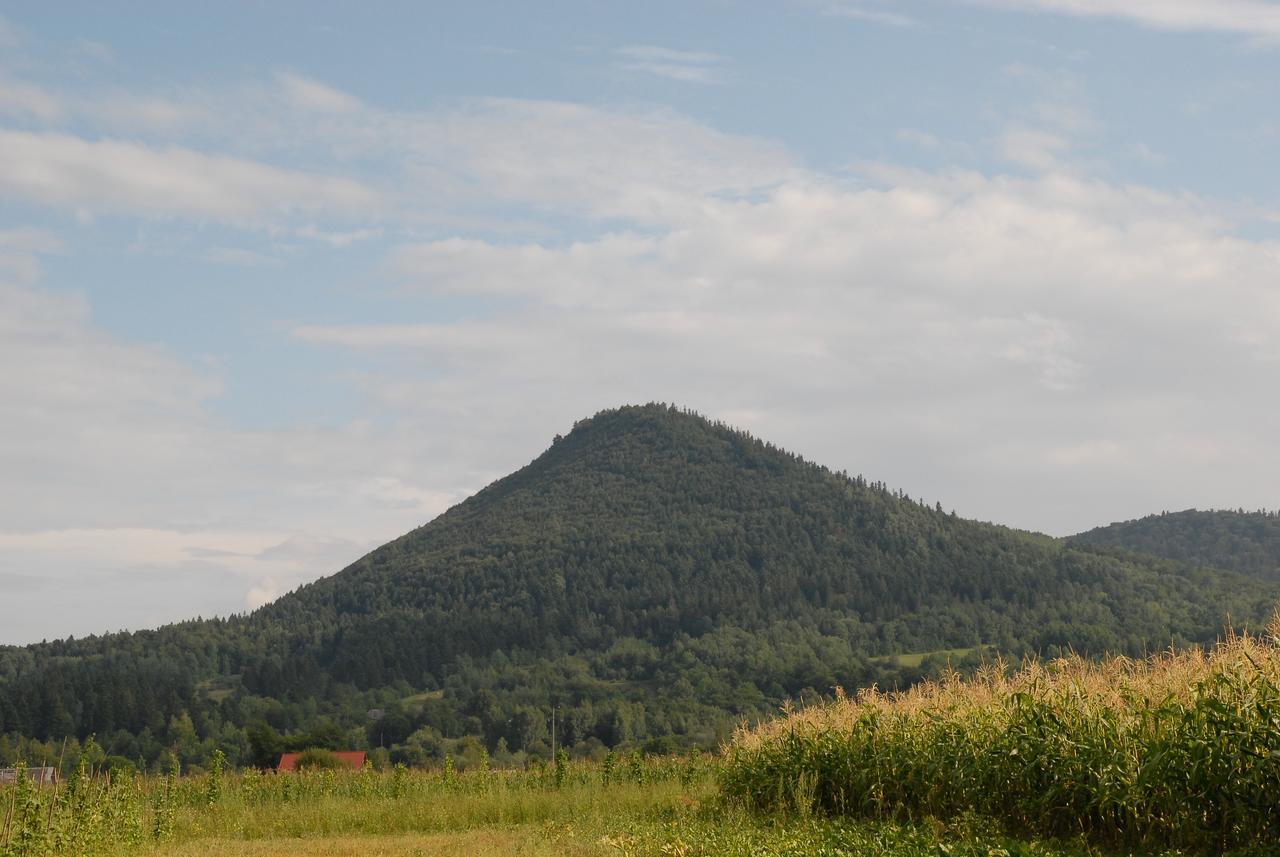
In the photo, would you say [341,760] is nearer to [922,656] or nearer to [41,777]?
[41,777]

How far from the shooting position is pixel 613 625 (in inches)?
6019

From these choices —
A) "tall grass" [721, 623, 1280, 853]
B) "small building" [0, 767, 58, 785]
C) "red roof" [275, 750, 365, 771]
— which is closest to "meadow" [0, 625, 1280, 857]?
"tall grass" [721, 623, 1280, 853]

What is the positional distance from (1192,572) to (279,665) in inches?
4875

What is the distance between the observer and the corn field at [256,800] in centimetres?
1947

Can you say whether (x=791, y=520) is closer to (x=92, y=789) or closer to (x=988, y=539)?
(x=988, y=539)

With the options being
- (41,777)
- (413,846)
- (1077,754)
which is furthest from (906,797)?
(41,777)

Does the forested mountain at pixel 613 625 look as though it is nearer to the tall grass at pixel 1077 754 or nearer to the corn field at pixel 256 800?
the corn field at pixel 256 800

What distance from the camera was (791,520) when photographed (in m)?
182

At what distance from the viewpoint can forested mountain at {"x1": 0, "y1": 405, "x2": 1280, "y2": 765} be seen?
102 meters

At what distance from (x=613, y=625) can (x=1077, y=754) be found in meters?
139

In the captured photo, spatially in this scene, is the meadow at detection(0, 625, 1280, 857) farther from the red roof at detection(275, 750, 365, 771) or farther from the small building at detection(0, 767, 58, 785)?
the red roof at detection(275, 750, 365, 771)

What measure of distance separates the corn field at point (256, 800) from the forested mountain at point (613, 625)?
4515 cm

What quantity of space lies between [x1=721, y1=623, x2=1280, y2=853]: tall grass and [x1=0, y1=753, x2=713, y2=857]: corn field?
8.11m

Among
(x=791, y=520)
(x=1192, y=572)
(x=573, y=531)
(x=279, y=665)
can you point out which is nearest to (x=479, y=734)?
(x=279, y=665)
